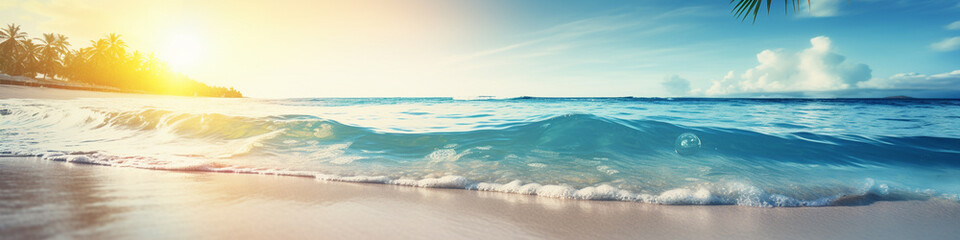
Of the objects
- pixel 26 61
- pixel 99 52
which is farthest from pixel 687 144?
pixel 26 61

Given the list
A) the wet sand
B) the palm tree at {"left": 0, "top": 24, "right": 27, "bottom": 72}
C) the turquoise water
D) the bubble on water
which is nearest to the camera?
the wet sand

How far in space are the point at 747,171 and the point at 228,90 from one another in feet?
371

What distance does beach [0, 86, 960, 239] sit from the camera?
2178 mm

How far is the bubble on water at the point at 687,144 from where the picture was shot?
19.1 feet

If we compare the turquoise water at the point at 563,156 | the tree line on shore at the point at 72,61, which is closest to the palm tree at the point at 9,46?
the tree line on shore at the point at 72,61

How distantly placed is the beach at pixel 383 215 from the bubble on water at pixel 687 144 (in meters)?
2.61

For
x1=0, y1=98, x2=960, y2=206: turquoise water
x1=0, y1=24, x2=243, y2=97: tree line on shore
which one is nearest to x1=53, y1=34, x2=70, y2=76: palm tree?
x1=0, y1=24, x2=243, y2=97: tree line on shore

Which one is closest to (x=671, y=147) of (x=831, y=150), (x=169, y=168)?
(x=831, y=150)

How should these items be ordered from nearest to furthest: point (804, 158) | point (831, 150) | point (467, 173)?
point (467, 173) < point (804, 158) < point (831, 150)

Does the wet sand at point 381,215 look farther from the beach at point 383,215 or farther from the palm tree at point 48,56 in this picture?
the palm tree at point 48,56

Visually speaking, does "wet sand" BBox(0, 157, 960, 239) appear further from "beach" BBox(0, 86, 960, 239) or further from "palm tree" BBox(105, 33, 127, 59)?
"palm tree" BBox(105, 33, 127, 59)

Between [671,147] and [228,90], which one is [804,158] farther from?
[228,90]

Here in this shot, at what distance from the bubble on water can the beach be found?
261cm

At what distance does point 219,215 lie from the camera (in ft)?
7.98
